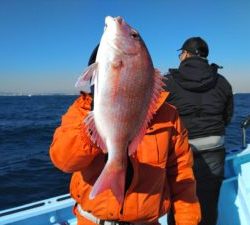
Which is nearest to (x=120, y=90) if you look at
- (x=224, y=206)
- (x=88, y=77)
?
(x=88, y=77)

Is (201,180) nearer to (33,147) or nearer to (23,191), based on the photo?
(23,191)

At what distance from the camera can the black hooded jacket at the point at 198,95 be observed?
4477mm

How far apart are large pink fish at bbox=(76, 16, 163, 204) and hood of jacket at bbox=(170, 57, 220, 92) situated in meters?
2.47

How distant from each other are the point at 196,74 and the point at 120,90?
271 centimetres

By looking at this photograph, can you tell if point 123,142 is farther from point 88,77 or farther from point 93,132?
point 88,77

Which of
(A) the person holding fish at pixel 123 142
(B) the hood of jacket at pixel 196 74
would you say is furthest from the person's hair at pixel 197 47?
(A) the person holding fish at pixel 123 142

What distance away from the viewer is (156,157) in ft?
9.27

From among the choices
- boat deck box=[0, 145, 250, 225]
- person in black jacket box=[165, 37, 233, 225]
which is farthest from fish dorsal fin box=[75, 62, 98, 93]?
boat deck box=[0, 145, 250, 225]

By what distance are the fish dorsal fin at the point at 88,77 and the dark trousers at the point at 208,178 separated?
2.84 metres

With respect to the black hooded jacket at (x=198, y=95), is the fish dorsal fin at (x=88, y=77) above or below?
above

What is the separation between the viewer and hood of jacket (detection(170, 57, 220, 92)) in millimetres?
4461

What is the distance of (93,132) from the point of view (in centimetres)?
206

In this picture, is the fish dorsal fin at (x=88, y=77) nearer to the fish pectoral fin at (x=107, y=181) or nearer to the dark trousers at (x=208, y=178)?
the fish pectoral fin at (x=107, y=181)

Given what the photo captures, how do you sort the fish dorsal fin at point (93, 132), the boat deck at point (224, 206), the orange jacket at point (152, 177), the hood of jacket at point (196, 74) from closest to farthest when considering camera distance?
the fish dorsal fin at point (93, 132) < the orange jacket at point (152, 177) < the boat deck at point (224, 206) < the hood of jacket at point (196, 74)
